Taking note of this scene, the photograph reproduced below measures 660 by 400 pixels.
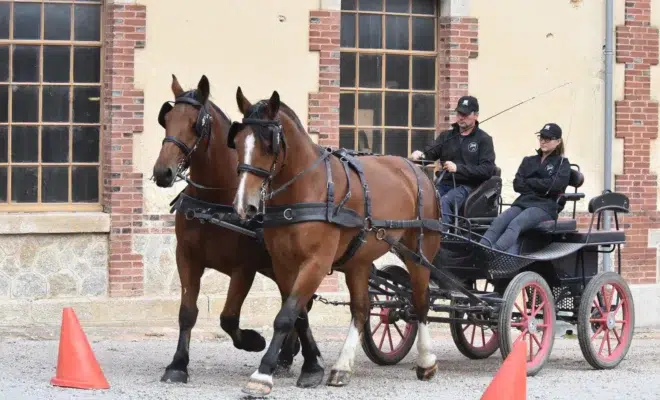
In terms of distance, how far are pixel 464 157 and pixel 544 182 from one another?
724 mm

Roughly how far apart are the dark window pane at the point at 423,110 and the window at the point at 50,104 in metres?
3.51

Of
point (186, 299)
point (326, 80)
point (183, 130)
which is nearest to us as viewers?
point (183, 130)

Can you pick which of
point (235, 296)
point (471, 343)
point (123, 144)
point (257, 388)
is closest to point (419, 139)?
point (123, 144)

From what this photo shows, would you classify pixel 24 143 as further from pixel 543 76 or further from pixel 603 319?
pixel 603 319

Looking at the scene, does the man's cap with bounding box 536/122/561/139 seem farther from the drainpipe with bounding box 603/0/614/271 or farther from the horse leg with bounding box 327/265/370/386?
the drainpipe with bounding box 603/0/614/271

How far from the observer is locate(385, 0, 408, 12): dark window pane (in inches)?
585

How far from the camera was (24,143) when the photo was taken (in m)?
13.7

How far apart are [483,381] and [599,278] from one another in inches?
58.5

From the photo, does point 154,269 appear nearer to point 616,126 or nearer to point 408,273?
point 408,273

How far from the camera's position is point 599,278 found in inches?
433

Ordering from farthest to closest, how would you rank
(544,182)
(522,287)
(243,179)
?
1. (544,182)
2. (522,287)
3. (243,179)

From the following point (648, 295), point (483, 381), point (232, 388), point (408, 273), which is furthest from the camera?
point (648, 295)

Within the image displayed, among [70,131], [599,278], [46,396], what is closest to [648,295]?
[599,278]

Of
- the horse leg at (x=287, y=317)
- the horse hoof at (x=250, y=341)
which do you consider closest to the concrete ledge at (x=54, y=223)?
the horse hoof at (x=250, y=341)
